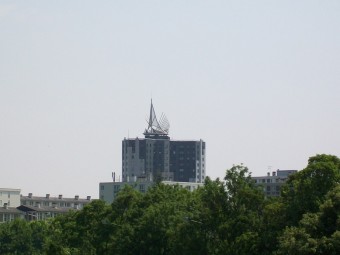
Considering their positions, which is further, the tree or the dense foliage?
the tree

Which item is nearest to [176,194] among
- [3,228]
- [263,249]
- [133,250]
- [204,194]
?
[133,250]

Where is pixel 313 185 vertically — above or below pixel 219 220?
above

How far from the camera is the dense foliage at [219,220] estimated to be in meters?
86.4

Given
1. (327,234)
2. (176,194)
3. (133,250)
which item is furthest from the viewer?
(176,194)

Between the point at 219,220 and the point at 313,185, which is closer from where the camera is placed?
the point at 313,185

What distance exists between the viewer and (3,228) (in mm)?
197500

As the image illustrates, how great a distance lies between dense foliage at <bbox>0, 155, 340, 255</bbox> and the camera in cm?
8638

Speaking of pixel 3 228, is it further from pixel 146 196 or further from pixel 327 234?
pixel 327 234

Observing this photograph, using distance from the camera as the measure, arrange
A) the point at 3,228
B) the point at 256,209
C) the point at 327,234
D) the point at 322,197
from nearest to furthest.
A: the point at 327,234
the point at 322,197
the point at 256,209
the point at 3,228

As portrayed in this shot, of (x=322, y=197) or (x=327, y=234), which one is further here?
(x=322, y=197)

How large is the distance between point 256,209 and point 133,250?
2200 cm

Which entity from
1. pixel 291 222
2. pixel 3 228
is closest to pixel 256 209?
pixel 291 222

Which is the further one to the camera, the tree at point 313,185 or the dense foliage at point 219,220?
the tree at point 313,185

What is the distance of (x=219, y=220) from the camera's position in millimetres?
109188
